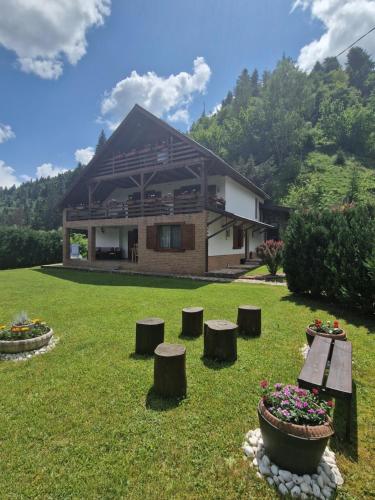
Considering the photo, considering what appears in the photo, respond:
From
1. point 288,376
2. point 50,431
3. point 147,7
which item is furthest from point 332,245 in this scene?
point 147,7

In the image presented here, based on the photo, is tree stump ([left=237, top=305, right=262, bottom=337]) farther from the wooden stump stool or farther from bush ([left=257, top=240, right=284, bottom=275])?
bush ([left=257, top=240, right=284, bottom=275])

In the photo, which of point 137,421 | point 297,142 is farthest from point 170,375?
point 297,142

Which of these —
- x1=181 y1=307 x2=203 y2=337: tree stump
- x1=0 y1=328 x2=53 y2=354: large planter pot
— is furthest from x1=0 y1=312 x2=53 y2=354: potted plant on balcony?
x1=181 y1=307 x2=203 y2=337: tree stump

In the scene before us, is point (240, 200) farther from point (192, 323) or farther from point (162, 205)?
point (192, 323)

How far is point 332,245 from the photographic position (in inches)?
280

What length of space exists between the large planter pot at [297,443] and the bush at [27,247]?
Result: 2395cm

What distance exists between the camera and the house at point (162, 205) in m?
13.7

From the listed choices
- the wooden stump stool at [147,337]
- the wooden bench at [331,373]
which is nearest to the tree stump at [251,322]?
the wooden bench at [331,373]

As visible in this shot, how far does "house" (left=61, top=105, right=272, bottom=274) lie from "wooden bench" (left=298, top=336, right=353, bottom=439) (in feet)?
32.4

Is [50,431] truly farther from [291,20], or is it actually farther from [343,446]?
[291,20]

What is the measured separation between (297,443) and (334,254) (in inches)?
240

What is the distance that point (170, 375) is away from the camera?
10.2 feet

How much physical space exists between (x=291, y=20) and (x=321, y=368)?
12.7 m

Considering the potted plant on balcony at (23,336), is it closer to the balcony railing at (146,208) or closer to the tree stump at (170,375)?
the tree stump at (170,375)
